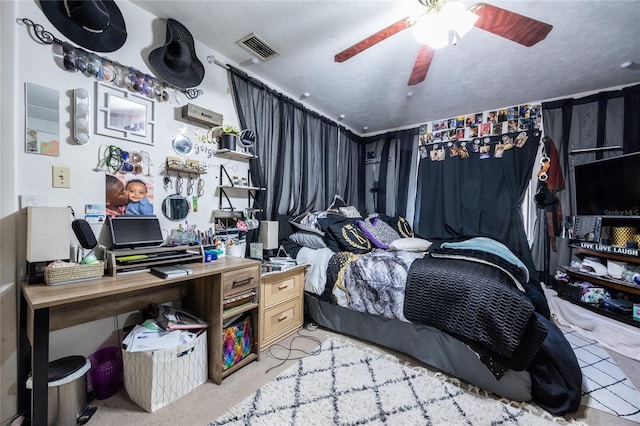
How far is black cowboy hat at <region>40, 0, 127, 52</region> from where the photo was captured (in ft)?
4.55

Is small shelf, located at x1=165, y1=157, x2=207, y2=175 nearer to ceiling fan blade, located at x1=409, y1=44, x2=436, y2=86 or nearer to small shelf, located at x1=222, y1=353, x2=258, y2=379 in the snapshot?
small shelf, located at x1=222, y1=353, x2=258, y2=379

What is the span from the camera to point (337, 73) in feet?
8.02

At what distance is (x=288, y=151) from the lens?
2.83 meters

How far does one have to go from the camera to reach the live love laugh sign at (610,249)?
209 cm

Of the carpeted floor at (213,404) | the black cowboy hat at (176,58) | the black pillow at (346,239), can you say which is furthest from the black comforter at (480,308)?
the black cowboy hat at (176,58)

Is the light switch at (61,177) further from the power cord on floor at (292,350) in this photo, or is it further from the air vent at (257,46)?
the power cord on floor at (292,350)

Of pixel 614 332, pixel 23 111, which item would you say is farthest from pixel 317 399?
pixel 614 332

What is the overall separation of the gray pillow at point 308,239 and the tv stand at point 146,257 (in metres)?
1.06

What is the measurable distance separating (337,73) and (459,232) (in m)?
2.48

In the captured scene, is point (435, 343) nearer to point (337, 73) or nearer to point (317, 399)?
point (317, 399)

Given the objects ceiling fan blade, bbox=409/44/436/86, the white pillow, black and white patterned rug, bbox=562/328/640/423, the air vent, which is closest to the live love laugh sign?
black and white patterned rug, bbox=562/328/640/423

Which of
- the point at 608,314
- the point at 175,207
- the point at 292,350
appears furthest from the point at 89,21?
the point at 608,314

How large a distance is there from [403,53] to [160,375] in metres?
2.79

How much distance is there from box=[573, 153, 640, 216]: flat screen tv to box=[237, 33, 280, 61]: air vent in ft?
10.7
